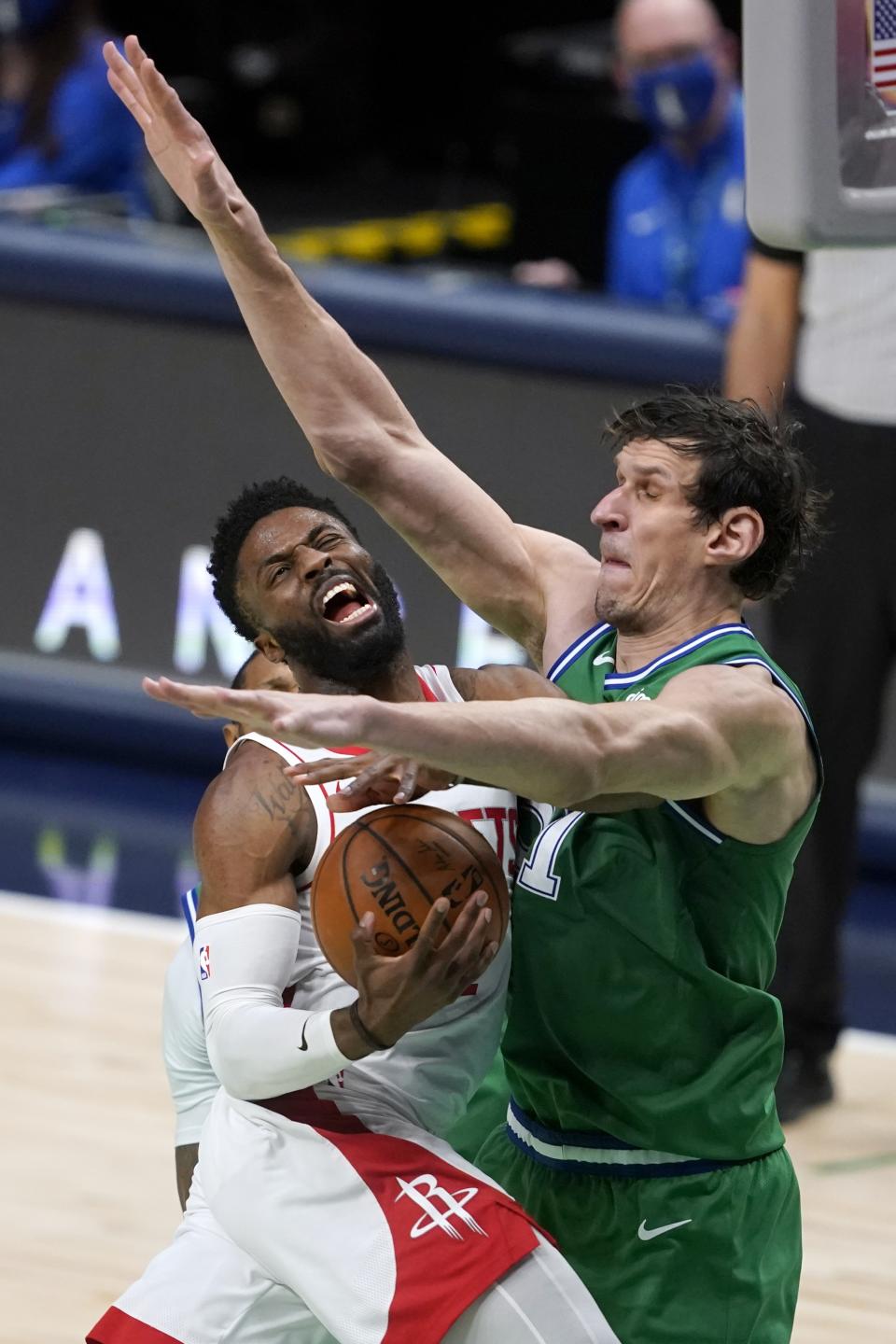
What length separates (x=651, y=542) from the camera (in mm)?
3289

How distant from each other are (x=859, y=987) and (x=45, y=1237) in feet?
8.04

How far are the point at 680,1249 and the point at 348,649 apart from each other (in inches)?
39.1

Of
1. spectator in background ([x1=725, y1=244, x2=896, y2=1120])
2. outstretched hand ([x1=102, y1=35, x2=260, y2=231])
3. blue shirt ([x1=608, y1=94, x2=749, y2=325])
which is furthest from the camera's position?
blue shirt ([x1=608, y1=94, x2=749, y2=325])

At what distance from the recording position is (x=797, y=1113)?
5.57 m

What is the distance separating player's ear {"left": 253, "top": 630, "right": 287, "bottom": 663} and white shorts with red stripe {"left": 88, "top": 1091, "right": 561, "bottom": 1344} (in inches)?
25.2

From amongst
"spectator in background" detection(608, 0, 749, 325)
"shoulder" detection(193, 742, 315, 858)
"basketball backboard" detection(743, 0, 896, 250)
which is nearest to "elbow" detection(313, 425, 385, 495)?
"shoulder" detection(193, 742, 315, 858)

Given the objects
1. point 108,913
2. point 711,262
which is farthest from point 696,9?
point 108,913

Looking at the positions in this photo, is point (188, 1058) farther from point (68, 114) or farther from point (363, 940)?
point (68, 114)

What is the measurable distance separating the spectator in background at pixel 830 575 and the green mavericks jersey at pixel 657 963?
2196 millimetres

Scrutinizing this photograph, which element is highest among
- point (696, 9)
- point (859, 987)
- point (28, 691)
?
point (696, 9)

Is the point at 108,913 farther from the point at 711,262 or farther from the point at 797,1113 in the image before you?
the point at 711,262

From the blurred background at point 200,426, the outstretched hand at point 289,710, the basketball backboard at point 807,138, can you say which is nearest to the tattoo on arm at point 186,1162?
the outstretched hand at point 289,710

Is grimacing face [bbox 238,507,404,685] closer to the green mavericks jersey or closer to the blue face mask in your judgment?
the green mavericks jersey

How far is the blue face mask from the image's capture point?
7.32 meters
